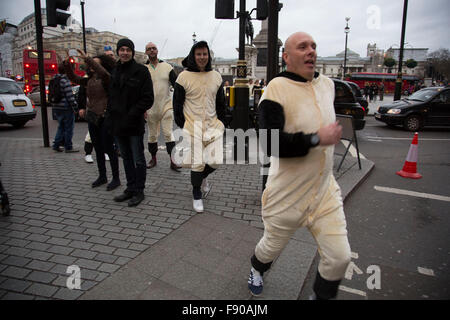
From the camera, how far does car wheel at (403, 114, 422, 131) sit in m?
12.2

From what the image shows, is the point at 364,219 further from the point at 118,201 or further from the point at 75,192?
the point at 75,192

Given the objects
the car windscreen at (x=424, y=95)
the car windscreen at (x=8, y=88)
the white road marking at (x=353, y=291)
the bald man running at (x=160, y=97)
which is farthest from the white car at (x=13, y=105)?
the car windscreen at (x=424, y=95)

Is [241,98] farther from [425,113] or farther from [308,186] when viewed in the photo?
[425,113]

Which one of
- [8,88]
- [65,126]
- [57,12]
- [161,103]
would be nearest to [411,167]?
[161,103]

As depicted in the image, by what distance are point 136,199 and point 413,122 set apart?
39.0 feet

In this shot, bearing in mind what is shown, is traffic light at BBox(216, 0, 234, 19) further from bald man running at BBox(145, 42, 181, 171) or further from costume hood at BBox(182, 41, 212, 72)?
costume hood at BBox(182, 41, 212, 72)

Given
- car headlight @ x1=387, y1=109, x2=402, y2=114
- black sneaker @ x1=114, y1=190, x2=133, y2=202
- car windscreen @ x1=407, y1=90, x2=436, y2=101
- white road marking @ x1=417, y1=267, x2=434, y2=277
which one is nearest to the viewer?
white road marking @ x1=417, y1=267, x2=434, y2=277

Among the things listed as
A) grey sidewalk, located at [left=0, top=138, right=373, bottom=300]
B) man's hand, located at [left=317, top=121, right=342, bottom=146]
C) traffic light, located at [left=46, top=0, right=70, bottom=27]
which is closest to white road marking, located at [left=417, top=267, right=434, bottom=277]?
grey sidewalk, located at [left=0, top=138, right=373, bottom=300]

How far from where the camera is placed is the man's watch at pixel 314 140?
1.80 metres

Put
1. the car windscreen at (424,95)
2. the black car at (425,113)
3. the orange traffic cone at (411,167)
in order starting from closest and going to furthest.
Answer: the orange traffic cone at (411,167), the black car at (425,113), the car windscreen at (424,95)

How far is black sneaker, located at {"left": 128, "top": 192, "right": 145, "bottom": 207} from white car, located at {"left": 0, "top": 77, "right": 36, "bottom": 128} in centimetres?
Result: 997

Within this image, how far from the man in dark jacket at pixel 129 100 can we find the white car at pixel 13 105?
968 centimetres
